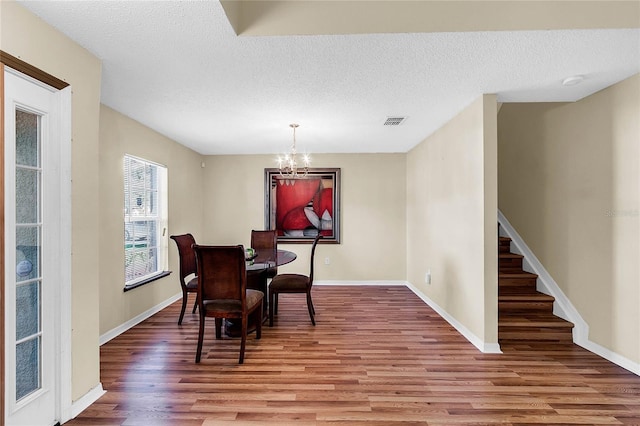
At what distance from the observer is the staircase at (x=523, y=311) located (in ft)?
9.77

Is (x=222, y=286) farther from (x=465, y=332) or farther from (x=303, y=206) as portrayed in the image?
(x=303, y=206)

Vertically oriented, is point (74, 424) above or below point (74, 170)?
below

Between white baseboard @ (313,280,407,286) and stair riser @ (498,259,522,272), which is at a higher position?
stair riser @ (498,259,522,272)

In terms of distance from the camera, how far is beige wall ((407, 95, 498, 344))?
2.75m

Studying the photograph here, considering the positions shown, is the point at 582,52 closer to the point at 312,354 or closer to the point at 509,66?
the point at 509,66

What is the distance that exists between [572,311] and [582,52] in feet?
7.75

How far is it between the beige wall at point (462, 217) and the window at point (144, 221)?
3578 mm

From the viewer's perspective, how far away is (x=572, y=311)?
3014mm

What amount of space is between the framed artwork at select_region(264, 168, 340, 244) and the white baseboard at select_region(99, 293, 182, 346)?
74.5 inches

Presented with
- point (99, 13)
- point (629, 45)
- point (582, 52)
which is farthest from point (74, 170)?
point (629, 45)

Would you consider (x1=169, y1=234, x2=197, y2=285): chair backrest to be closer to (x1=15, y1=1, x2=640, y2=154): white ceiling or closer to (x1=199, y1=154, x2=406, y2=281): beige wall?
(x1=15, y1=1, x2=640, y2=154): white ceiling

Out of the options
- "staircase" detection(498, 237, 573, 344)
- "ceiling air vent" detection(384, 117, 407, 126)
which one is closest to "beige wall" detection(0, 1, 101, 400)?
"ceiling air vent" detection(384, 117, 407, 126)

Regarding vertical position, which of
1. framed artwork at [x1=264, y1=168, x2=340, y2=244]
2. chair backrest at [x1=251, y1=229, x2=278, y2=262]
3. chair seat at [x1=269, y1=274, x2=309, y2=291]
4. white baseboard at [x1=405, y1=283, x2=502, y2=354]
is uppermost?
framed artwork at [x1=264, y1=168, x2=340, y2=244]

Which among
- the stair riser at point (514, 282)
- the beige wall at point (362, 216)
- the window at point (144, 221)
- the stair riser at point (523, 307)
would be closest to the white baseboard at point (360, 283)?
the beige wall at point (362, 216)
